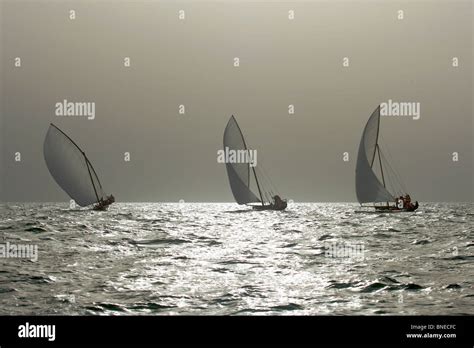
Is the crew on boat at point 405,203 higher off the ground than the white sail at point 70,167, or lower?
lower

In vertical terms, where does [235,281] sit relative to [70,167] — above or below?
below

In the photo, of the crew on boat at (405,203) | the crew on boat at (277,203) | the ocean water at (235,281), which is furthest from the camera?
the crew on boat at (277,203)

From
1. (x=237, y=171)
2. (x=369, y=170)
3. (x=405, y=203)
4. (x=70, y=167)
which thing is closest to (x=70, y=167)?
(x=70, y=167)

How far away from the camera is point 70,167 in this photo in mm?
77312

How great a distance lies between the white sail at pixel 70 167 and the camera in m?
74.1

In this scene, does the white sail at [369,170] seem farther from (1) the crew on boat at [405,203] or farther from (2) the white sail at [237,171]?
(2) the white sail at [237,171]

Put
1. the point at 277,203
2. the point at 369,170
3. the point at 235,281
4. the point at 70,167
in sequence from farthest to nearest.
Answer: the point at 277,203
the point at 369,170
the point at 70,167
the point at 235,281

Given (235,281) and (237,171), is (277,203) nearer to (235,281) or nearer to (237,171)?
(237,171)

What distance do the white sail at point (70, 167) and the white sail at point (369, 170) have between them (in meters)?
39.2

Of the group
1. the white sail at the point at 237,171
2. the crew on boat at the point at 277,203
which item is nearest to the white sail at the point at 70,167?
the white sail at the point at 237,171

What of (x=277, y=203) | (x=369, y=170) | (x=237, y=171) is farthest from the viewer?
(x=277, y=203)

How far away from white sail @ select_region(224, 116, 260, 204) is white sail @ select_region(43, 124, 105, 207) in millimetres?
20658
